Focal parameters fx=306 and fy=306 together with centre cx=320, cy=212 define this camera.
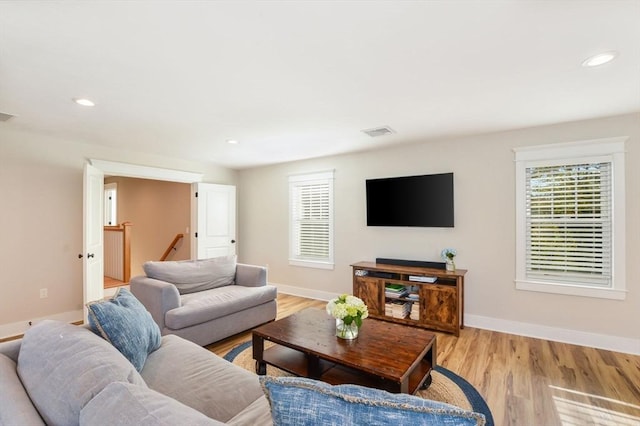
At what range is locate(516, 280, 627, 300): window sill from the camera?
3.09m

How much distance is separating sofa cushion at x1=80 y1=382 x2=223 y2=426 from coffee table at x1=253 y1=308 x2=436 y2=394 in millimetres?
1341

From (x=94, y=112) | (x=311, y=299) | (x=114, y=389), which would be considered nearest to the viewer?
(x=114, y=389)

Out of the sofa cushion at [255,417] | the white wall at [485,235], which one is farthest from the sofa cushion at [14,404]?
the white wall at [485,235]

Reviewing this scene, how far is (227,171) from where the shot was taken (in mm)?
6055

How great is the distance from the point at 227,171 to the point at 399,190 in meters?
3.47

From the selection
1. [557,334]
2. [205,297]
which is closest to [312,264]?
[205,297]

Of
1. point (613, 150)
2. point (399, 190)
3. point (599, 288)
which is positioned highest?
point (613, 150)

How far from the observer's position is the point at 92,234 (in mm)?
3863

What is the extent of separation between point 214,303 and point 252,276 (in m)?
0.80

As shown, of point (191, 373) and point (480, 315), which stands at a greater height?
point (191, 373)

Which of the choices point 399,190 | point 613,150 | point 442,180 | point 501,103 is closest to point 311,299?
point 399,190

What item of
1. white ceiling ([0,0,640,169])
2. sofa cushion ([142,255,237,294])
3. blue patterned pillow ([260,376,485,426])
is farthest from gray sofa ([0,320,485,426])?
sofa cushion ([142,255,237,294])

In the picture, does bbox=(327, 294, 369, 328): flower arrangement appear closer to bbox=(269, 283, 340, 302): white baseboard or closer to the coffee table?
the coffee table

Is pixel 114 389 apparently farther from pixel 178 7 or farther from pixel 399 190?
pixel 399 190
